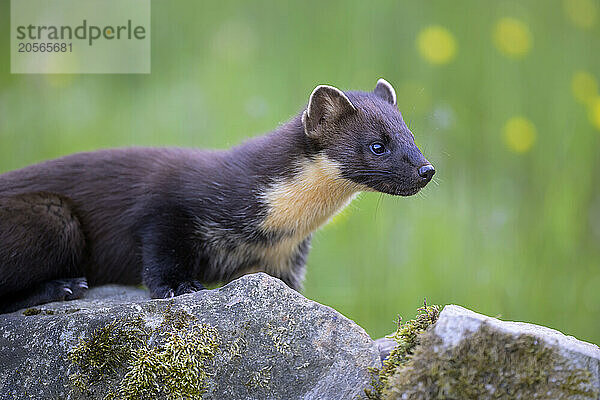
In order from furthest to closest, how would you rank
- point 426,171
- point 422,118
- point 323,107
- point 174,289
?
point 422,118 → point 323,107 → point 174,289 → point 426,171

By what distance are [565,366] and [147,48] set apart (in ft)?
17.4

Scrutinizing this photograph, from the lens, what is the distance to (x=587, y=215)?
625 centimetres

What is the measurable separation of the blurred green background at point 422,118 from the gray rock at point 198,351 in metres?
2.75

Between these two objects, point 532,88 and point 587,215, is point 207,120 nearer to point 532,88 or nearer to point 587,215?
point 532,88

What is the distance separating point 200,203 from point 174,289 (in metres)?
0.60

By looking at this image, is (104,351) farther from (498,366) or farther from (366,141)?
A: (366,141)

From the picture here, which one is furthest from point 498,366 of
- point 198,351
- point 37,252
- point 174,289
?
point 37,252

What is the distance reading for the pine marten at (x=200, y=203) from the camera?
168 inches

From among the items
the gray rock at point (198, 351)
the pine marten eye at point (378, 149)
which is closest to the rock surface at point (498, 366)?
the gray rock at point (198, 351)

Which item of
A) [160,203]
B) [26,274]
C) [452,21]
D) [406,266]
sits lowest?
[406,266]

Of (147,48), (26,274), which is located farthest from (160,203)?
(147,48)

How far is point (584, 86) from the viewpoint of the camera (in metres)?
6.48

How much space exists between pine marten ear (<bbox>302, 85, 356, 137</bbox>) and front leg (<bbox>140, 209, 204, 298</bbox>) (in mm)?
955

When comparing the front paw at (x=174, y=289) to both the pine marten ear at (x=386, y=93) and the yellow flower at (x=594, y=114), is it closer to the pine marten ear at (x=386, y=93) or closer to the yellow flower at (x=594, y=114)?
the pine marten ear at (x=386, y=93)
